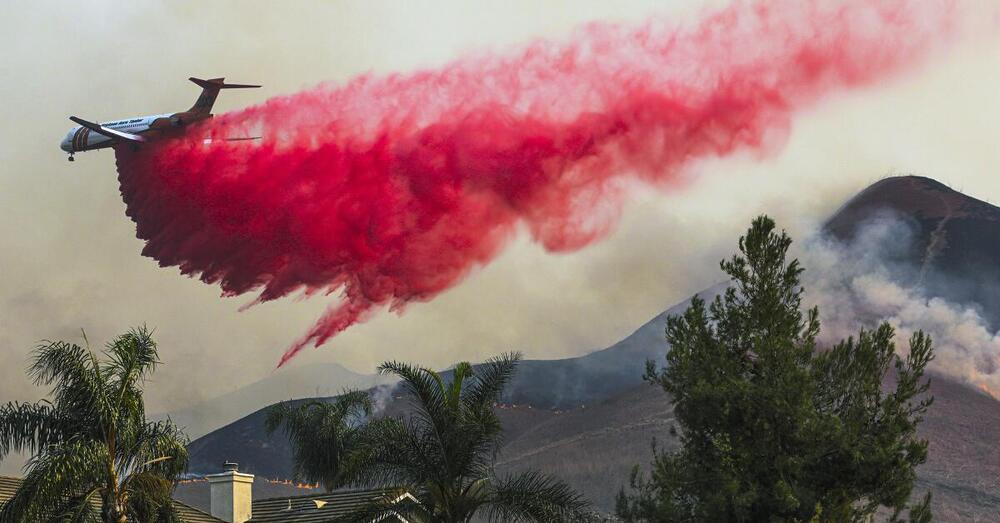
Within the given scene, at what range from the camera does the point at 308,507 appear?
138 ft

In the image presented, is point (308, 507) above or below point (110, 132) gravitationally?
below

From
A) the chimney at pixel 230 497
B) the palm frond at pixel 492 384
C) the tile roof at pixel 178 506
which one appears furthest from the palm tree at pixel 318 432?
the palm frond at pixel 492 384

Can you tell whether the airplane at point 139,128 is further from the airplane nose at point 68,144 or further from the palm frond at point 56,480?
the palm frond at point 56,480

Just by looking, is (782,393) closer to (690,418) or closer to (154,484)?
(690,418)

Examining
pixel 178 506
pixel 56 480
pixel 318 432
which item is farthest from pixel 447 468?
pixel 318 432

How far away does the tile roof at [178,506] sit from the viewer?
113 ft

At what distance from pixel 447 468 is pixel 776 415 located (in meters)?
7.69

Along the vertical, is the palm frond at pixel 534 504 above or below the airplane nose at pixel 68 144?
below

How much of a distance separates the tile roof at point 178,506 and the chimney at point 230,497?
63cm

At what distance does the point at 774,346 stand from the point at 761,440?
2021 mm

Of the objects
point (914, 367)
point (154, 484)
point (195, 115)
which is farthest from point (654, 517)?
point (195, 115)

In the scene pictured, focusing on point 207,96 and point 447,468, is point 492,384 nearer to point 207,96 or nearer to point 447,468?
point 447,468

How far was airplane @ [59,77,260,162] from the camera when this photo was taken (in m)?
72.1

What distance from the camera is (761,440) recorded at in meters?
28.5
